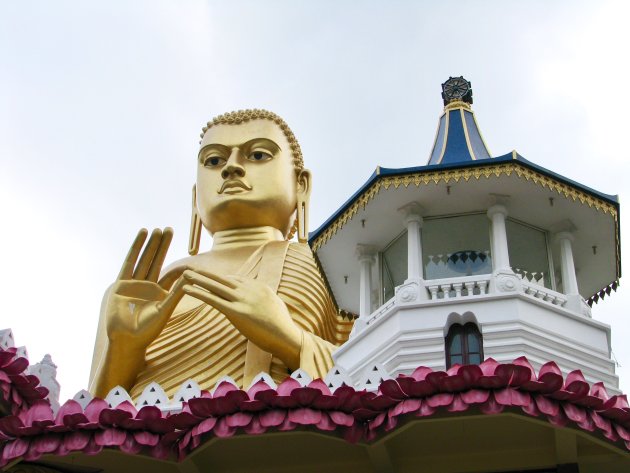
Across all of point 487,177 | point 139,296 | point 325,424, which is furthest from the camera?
point 139,296

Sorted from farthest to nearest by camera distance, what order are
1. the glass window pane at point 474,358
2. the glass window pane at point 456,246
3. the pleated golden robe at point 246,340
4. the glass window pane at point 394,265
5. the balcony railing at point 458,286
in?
1. the pleated golden robe at point 246,340
2. the glass window pane at point 394,265
3. the glass window pane at point 456,246
4. the balcony railing at point 458,286
5. the glass window pane at point 474,358

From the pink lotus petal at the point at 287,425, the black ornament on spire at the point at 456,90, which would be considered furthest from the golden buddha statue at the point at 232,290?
the pink lotus petal at the point at 287,425

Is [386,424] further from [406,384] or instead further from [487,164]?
[487,164]

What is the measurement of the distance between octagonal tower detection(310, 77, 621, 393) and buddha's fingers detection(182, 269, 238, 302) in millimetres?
1275

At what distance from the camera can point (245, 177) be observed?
1734cm

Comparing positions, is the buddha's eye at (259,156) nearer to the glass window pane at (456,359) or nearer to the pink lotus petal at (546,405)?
the glass window pane at (456,359)

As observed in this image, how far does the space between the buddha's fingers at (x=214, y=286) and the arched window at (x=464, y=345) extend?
11.7ft

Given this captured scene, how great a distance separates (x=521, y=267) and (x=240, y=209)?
6109 mm

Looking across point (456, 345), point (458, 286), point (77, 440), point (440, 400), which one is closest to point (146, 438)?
point (77, 440)

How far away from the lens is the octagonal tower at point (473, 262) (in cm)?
1109

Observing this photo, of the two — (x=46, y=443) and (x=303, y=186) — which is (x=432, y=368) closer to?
(x=46, y=443)

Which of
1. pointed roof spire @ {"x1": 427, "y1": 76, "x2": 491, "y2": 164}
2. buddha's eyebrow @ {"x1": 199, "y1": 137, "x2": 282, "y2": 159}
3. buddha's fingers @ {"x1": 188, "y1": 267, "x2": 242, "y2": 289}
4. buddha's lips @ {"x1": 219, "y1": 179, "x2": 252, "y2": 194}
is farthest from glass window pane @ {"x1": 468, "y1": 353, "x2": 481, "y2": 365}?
buddha's eyebrow @ {"x1": 199, "y1": 137, "x2": 282, "y2": 159}

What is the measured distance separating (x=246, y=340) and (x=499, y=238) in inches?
188

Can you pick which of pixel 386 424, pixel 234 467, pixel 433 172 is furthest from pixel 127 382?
pixel 386 424
